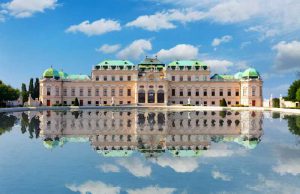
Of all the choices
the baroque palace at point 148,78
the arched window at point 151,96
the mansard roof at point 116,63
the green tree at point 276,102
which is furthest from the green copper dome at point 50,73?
the green tree at point 276,102

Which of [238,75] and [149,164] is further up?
[238,75]

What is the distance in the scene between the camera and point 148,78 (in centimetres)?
8656

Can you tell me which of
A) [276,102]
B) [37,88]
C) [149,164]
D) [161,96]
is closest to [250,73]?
[276,102]

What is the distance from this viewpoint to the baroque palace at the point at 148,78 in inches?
3433

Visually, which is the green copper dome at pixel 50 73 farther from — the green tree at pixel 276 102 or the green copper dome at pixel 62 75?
the green tree at pixel 276 102

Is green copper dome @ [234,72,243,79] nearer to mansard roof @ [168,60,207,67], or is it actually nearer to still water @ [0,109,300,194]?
mansard roof @ [168,60,207,67]

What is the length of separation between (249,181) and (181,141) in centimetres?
897

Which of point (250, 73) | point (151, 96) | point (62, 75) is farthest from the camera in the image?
point (62, 75)

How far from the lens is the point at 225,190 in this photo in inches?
451

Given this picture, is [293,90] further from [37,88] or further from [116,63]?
[37,88]

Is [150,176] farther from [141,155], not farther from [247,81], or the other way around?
[247,81]

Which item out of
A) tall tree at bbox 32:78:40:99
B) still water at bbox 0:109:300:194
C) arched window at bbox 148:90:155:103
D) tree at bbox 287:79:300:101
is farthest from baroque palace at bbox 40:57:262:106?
still water at bbox 0:109:300:194

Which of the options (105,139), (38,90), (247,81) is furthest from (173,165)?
(38,90)

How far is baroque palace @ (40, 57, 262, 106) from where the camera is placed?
8719cm
